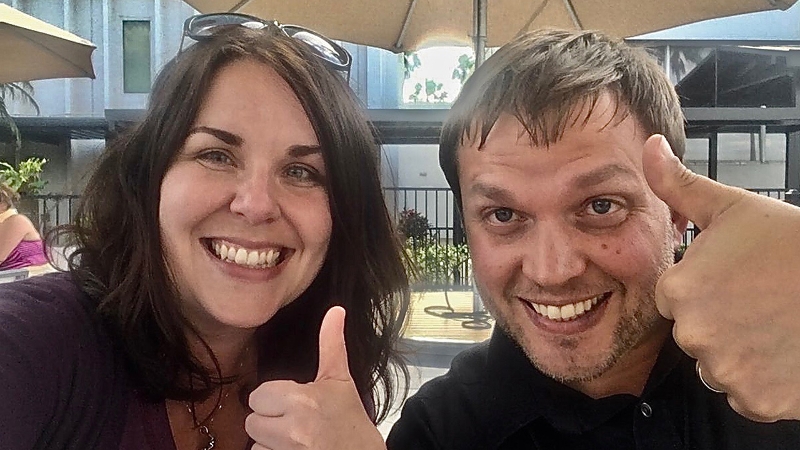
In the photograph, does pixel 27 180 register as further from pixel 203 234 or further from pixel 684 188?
pixel 684 188

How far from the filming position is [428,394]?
1.30 meters

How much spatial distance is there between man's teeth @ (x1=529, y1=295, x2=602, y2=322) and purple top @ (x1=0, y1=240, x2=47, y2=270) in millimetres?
2728

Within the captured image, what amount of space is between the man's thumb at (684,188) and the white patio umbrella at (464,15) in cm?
187

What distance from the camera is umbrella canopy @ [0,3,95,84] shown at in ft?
11.2

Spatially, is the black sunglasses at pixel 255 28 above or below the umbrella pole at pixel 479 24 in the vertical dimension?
below

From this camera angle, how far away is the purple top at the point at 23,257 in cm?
303

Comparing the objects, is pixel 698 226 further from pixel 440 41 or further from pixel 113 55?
pixel 113 55

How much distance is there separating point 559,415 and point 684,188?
1.85 ft

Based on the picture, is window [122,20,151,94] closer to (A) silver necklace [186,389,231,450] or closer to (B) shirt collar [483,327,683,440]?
(A) silver necklace [186,389,231,450]

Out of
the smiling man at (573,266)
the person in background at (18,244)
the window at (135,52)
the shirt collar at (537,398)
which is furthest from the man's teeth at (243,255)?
the window at (135,52)

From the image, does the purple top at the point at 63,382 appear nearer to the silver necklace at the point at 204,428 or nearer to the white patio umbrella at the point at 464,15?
the silver necklace at the point at 204,428

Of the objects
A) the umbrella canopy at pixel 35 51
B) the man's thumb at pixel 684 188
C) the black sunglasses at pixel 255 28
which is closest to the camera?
the man's thumb at pixel 684 188

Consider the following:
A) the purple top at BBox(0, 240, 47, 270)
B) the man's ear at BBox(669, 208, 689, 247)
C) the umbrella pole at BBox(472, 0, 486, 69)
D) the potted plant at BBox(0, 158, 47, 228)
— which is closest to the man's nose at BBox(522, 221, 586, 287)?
the man's ear at BBox(669, 208, 689, 247)

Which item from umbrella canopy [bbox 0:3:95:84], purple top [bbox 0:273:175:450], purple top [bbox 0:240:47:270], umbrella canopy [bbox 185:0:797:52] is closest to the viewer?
purple top [bbox 0:273:175:450]
